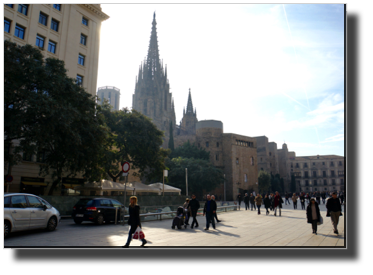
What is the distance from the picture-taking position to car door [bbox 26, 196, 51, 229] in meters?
10.3

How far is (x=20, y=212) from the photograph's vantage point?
977cm

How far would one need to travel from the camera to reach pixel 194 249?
7.18m

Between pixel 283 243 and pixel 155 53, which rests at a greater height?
pixel 155 53

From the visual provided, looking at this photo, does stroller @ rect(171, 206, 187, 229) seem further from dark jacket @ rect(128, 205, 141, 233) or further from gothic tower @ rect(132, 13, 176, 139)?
gothic tower @ rect(132, 13, 176, 139)

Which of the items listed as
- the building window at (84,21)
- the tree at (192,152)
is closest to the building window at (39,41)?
the building window at (84,21)

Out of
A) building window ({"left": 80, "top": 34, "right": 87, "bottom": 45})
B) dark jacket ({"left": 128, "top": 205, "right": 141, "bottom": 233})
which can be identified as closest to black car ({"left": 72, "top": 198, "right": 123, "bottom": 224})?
dark jacket ({"left": 128, "top": 205, "right": 141, "bottom": 233})

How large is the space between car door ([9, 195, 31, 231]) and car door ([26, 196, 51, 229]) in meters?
0.19

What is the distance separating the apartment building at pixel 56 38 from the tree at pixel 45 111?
5.17m

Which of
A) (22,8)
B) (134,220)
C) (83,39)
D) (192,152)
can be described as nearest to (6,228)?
(134,220)

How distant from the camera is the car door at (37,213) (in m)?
10.3

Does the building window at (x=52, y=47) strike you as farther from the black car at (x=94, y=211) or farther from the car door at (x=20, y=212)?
the car door at (x=20, y=212)
